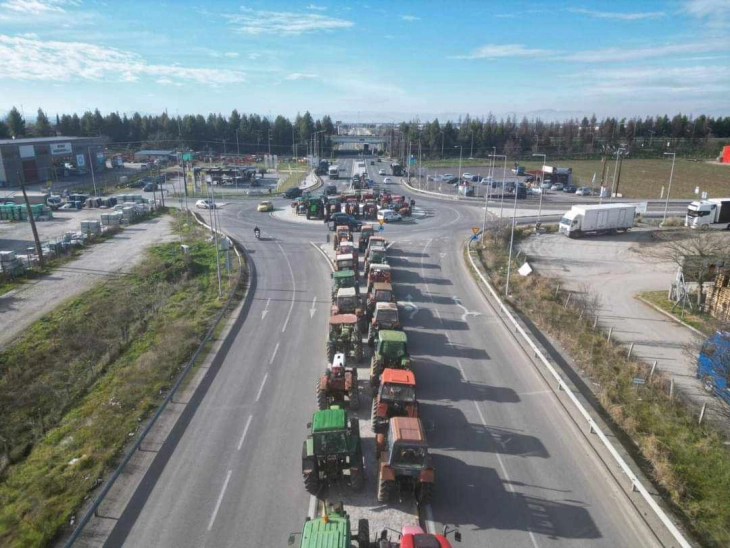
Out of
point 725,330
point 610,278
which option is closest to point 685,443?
point 725,330

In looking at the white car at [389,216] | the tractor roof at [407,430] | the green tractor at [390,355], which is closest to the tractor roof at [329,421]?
the tractor roof at [407,430]

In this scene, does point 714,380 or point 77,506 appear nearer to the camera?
point 77,506

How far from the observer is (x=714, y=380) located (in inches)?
749

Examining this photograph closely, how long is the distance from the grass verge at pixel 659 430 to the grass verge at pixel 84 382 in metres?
16.0

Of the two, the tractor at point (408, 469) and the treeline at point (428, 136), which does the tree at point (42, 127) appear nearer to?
the treeline at point (428, 136)

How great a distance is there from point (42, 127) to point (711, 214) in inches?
5254

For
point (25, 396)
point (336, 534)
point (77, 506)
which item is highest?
point (336, 534)

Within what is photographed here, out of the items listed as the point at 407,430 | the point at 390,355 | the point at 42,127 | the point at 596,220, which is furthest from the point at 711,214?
the point at 42,127

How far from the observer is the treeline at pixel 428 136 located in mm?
130625

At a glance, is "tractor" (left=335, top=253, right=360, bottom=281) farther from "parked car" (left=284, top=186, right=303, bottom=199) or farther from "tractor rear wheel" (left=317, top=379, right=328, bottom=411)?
"parked car" (left=284, top=186, right=303, bottom=199)

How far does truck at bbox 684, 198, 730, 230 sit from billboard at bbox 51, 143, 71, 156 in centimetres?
9453

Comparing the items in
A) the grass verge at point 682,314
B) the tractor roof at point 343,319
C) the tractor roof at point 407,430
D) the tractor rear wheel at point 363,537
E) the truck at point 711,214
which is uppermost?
the truck at point 711,214

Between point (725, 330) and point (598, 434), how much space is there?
8871 millimetres

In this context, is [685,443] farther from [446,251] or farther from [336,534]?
[446,251]
